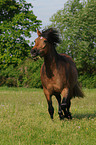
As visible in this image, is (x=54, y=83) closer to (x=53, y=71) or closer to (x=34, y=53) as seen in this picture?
(x=53, y=71)

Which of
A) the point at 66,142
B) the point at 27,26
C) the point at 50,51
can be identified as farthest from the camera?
the point at 27,26

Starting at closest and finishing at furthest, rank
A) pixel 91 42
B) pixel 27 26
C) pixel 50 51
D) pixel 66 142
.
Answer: pixel 66 142 → pixel 50 51 → pixel 91 42 → pixel 27 26

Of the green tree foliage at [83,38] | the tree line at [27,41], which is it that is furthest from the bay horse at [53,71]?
the green tree foliage at [83,38]

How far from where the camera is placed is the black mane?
694cm

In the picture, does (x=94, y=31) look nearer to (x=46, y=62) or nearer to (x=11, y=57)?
(x=11, y=57)

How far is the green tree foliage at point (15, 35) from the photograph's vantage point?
29.1m

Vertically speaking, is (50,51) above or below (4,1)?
below

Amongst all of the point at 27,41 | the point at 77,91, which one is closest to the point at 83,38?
the point at 27,41

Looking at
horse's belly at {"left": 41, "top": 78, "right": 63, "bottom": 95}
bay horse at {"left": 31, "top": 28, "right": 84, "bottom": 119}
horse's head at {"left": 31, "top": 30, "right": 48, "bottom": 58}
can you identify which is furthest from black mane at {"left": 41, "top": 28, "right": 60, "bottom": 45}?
horse's belly at {"left": 41, "top": 78, "right": 63, "bottom": 95}

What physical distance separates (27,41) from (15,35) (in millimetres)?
1561

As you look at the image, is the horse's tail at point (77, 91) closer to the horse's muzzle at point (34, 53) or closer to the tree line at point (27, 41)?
the horse's muzzle at point (34, 53)

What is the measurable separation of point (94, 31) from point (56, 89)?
843 inches

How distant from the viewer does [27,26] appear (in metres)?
30.5

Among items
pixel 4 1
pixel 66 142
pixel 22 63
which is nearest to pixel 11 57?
pixel 22 63
